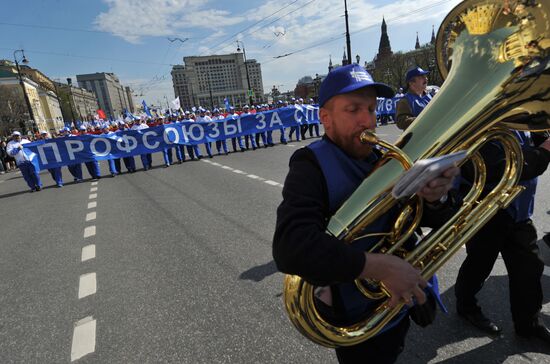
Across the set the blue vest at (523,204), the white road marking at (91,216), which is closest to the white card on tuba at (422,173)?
the blue vest at (523,204)

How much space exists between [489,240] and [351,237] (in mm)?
1595

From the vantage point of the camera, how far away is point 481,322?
2.32 meters

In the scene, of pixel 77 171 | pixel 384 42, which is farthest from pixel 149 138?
pixel 384 42

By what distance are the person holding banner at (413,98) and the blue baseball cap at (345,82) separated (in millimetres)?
2411

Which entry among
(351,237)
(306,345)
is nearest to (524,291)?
(306,345)

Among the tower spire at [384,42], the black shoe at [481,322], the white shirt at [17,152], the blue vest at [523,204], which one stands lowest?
the black shoe at [481,322]

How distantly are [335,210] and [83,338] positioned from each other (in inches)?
101

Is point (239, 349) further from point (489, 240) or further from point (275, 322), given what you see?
point (489, 240)

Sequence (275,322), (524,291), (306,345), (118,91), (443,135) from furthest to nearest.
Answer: (118,91)
(275,322)
(306,345)
(524,291)
(443,135)

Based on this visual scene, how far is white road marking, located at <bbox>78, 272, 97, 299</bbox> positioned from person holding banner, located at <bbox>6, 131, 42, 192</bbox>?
8.02 m

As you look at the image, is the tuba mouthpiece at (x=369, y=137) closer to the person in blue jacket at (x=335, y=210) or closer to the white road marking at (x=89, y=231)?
the person in blue jacket at (x=335, y=210)

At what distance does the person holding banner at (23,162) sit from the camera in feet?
32.2

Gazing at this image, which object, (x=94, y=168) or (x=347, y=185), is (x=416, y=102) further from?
(x=94, y=168)

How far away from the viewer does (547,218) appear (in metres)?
3.90
